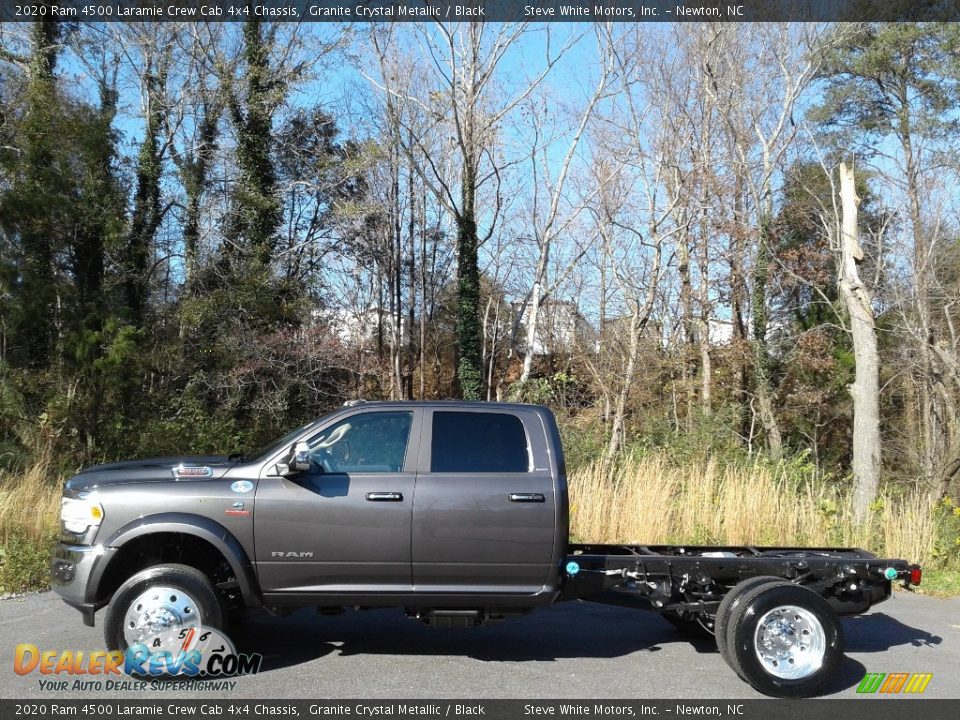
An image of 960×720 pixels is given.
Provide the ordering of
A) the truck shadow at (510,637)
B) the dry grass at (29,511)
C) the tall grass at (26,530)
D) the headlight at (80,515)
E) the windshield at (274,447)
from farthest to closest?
the dry grass at (29,511)
the tall grass at (26,530)
the truck shadow at (510,637)
the windshield at (274,447)
the headlight at (80,515)

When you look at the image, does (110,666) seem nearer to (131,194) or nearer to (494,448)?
(494,448)

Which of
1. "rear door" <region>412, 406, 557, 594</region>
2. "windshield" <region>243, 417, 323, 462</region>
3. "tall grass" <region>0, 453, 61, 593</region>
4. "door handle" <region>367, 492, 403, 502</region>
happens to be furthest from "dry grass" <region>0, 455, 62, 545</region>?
"rear door" <region>412, 406, 557, 594</region>

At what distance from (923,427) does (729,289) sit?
7.54 metres

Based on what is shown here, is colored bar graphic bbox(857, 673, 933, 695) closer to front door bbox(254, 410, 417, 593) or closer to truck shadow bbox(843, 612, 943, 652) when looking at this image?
truck shadow bbox(843, 612, 943, 652)

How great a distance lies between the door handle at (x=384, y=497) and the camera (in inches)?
247

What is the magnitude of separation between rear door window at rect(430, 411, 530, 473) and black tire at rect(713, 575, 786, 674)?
170 centimetres

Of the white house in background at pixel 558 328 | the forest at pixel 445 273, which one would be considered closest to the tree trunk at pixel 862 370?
the forest at pixel 445 273

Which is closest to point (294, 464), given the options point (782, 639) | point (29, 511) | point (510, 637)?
point (510, 637)

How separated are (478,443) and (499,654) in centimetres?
171

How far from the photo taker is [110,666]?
247 inches

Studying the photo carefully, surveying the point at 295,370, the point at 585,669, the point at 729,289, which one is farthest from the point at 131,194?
the point at 585,669

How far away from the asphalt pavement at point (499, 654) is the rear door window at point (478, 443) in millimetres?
1478

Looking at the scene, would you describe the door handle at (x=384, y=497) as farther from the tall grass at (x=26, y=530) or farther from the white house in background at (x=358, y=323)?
the white house in background at (x=358, y=323)

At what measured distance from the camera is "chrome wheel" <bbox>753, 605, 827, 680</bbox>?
19.9 ft
